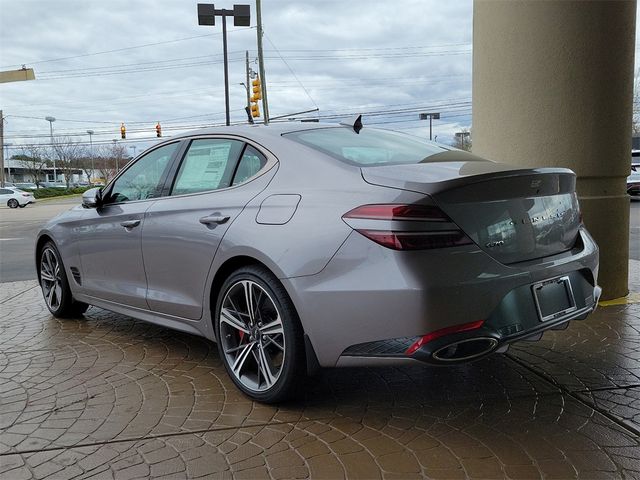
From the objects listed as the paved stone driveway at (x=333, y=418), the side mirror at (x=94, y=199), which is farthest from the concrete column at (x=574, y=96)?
the side mirror at (x=94, y=199)

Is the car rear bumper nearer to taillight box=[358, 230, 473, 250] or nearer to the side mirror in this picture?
taillight box=[358, 230, 473, 250]

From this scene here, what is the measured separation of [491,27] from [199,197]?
11.3 ft

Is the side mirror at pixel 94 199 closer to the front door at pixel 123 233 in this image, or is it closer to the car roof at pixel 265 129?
the front door at pixel 123 233

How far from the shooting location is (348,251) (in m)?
2.84

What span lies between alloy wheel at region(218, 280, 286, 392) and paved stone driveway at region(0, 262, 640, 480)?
0.18 metres

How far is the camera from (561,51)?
5.25 meters

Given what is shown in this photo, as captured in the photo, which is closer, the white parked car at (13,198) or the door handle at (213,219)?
the door handle at (213,219)

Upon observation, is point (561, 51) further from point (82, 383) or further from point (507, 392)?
point (82, 383)

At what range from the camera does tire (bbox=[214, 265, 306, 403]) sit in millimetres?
3107

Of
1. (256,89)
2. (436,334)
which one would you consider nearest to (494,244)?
(436,334)

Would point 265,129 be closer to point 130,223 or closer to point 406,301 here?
point 130,223

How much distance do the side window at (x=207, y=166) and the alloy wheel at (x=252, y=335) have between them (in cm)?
77

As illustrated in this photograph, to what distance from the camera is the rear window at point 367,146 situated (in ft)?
11.1

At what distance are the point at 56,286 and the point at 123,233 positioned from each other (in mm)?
1608
